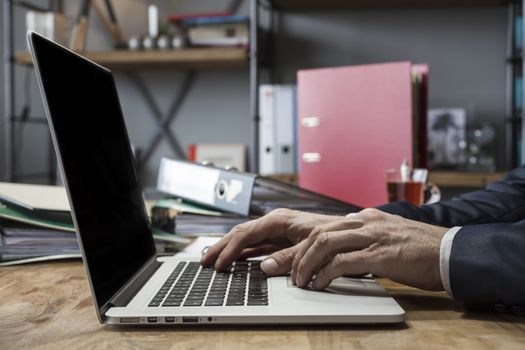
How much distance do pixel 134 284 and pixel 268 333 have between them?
0.58 ft

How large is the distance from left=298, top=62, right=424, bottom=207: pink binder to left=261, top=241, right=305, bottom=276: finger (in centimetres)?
73

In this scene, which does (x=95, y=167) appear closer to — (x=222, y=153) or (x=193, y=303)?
(x=193, y=303)

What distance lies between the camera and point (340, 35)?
2705 millimetres

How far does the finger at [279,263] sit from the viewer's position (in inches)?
24.7

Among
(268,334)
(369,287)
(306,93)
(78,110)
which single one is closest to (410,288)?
(369,287)

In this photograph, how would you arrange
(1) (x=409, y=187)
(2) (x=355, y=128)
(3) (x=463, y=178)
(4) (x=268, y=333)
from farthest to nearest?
(3) (x=463, y=178) → (2) (x=355, y=128) → (1) (x=409, y=187) → (4) (x=268, y=333)

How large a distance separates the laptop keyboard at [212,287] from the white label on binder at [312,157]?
77 centimetres

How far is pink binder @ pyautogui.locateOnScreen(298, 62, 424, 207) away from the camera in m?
1.31

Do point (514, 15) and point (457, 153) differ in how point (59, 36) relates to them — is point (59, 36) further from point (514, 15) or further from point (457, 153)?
point (514, 15)

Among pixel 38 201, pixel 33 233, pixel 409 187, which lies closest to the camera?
pixel 33 233

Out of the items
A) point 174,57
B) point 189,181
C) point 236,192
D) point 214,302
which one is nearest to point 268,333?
point 214,302

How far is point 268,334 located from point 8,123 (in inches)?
97.4

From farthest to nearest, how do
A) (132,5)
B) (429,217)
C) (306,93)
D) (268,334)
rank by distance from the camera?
(132,5) < (306,93) < (429,217) < (268,334)

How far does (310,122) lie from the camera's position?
1446mm
